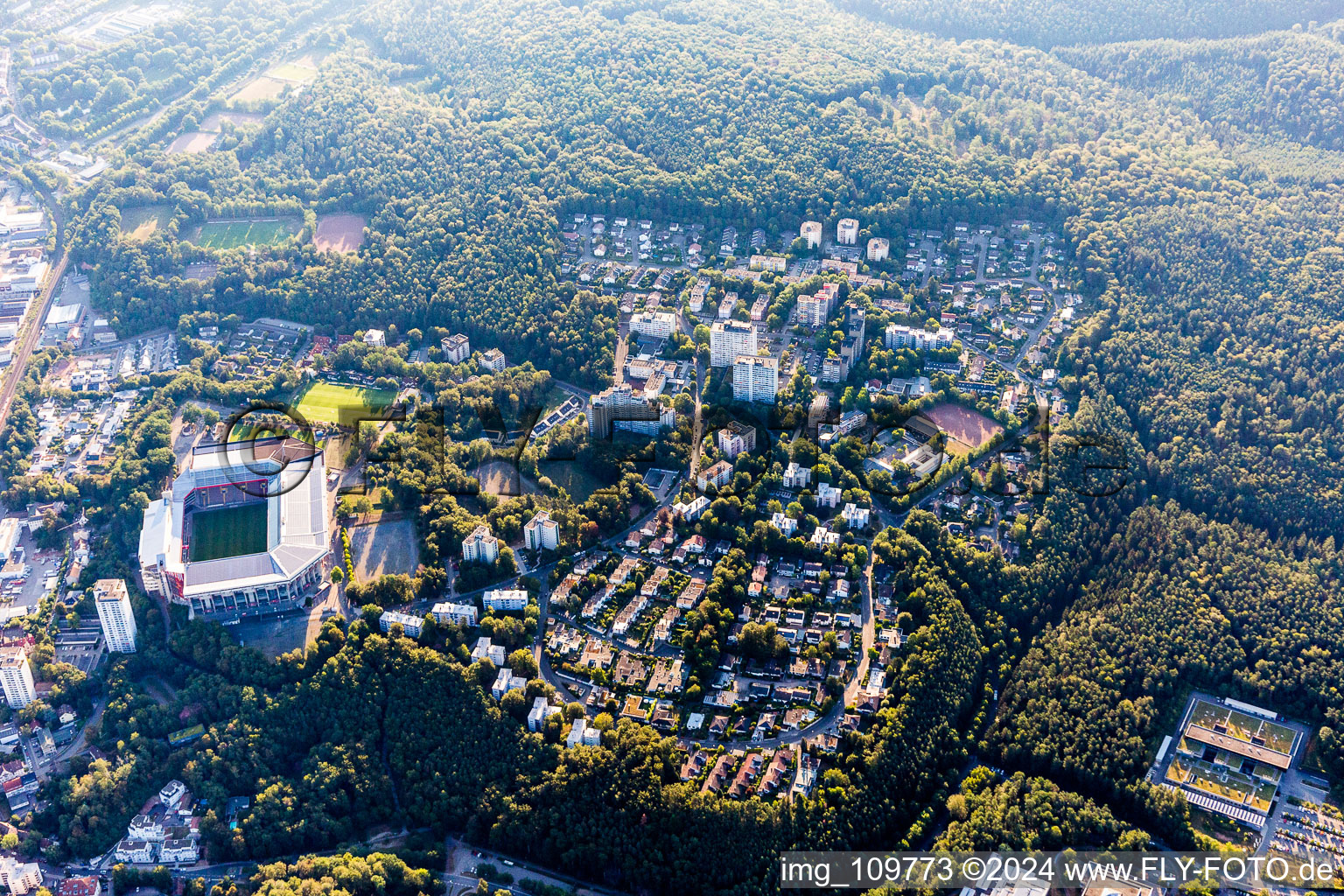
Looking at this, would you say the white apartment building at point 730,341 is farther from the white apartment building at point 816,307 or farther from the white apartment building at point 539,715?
the white apartment building at point 539,715

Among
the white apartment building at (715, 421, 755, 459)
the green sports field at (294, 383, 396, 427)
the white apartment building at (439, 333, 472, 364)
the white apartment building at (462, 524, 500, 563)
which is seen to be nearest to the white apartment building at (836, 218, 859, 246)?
the white apartment building at (715, 421, 755, 459)

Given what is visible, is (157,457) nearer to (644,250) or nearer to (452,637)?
(452,637)

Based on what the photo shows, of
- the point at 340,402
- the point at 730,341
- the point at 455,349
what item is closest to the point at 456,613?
the point at 340,402

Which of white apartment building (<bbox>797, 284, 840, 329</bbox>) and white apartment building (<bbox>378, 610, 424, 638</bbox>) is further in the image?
white apartment building (<bbox>797, 284, 840, 329</bbox>)

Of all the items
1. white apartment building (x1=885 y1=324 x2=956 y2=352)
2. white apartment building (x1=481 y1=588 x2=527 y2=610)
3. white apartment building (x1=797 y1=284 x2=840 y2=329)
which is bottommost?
white apartment building (x1=481 y1=588 x2=527 y2=610)

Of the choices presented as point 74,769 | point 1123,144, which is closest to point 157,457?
point 74,769

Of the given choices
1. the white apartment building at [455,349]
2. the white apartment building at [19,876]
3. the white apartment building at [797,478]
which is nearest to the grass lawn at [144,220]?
A: the white apartment building at [455,349]

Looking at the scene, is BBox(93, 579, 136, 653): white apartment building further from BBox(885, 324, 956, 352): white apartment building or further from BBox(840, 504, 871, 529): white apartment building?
BBox(885, 324, 956, 352): white apartment building
